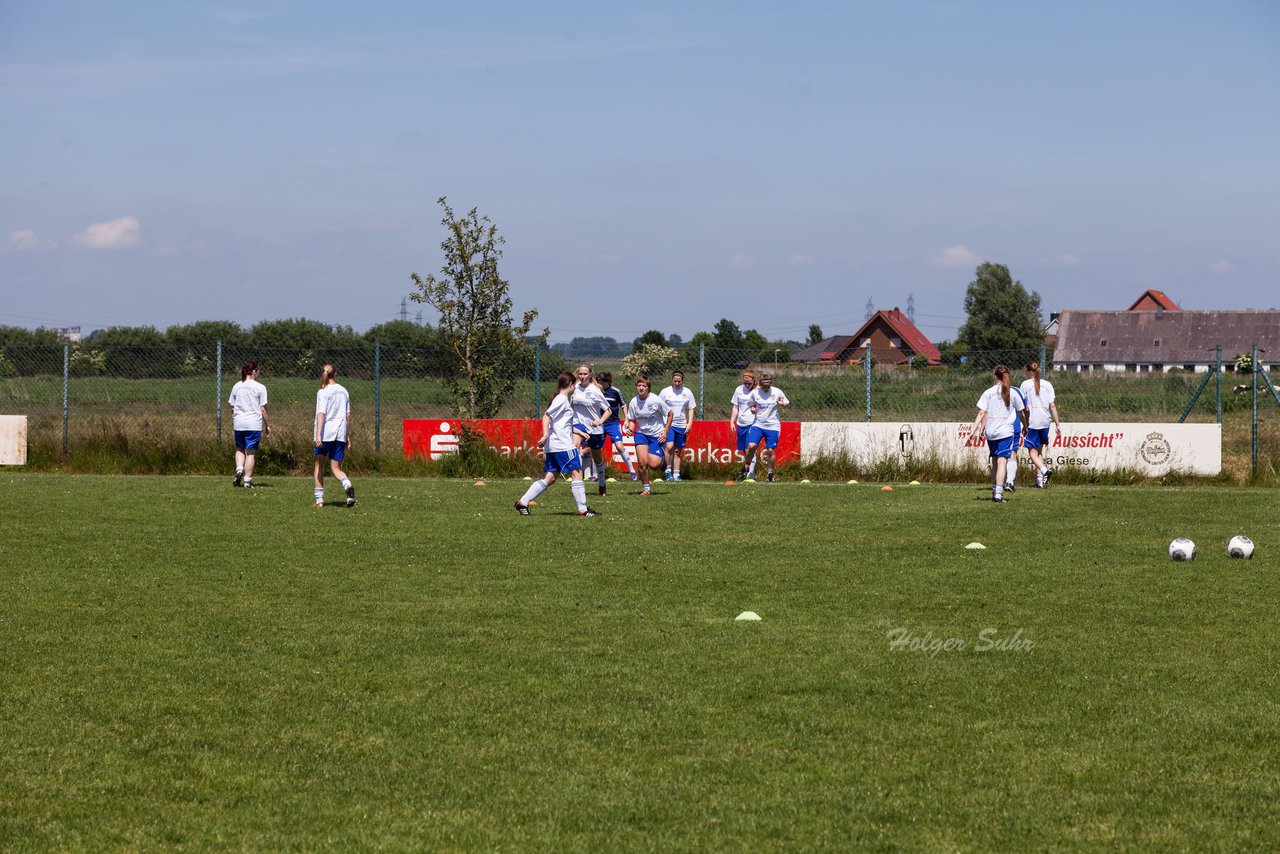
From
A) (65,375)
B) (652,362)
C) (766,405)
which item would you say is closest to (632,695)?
(766,405)

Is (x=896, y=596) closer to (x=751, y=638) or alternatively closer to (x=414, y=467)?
(x=751, y=638)

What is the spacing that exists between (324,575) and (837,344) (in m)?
115

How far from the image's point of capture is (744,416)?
74.3 feet

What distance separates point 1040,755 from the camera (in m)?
5.81

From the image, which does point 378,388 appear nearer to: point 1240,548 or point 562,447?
point 562,447

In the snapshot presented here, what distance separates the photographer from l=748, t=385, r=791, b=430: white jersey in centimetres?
2253

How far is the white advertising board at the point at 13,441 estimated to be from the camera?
26.0 metres

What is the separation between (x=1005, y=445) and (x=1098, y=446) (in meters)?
5.52

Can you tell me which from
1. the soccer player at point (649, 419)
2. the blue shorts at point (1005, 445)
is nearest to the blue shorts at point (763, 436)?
the soccer player at point (649, 419)

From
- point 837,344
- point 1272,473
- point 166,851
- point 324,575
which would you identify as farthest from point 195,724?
point 837,344

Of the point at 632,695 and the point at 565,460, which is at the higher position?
the point at 565,460

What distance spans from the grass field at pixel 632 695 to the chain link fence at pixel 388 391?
510 inches

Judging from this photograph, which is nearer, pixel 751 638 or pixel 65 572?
pixel 751 638

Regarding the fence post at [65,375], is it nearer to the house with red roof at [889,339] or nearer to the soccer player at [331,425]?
the soccer player at [331,425]
